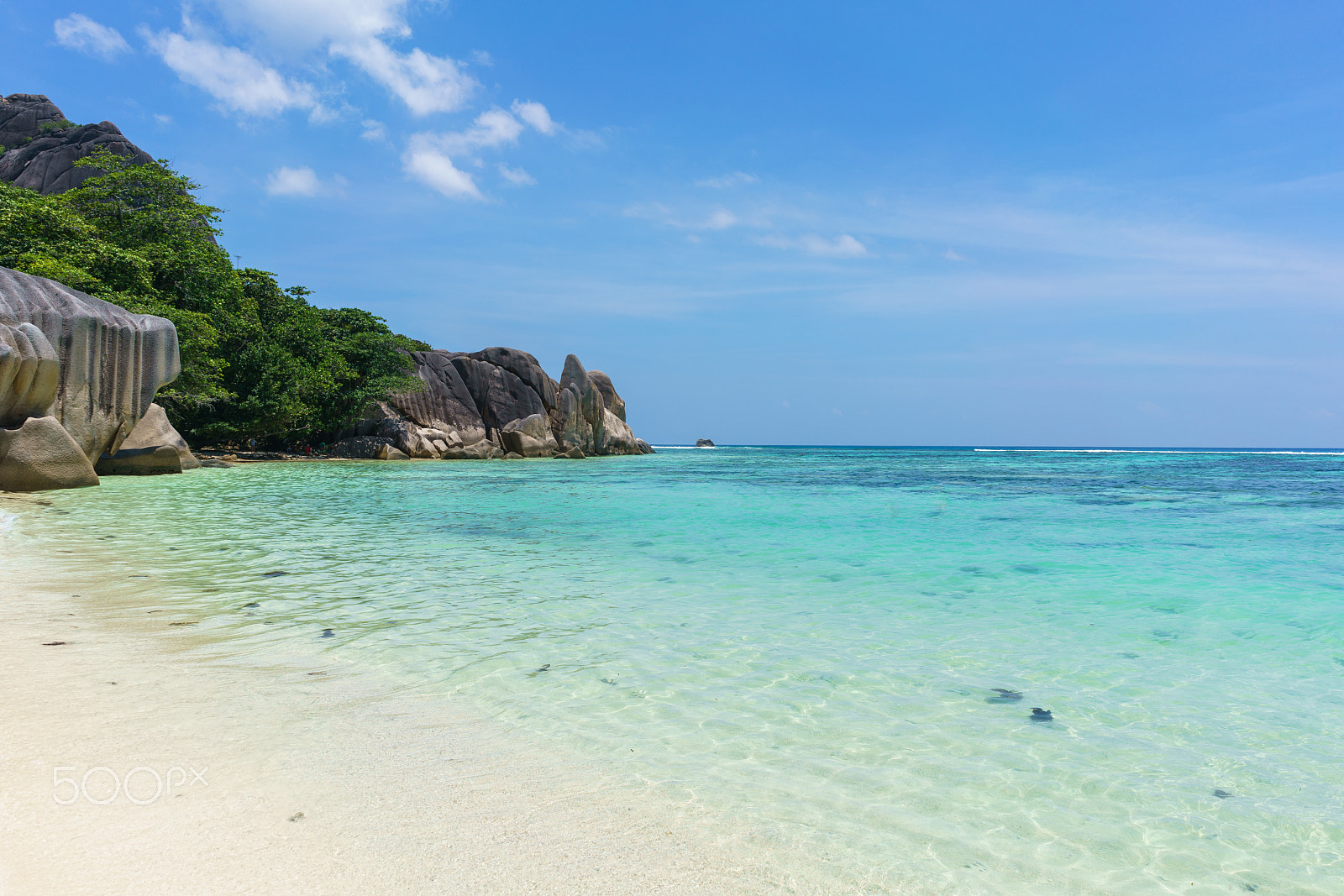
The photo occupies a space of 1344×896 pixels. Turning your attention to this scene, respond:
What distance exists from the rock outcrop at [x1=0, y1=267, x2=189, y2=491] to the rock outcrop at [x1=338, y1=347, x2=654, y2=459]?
1738cm

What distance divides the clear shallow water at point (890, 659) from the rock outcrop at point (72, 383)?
323 centimetres

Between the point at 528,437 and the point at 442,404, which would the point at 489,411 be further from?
the point at 442,404

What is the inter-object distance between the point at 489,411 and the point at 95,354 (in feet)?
89.2

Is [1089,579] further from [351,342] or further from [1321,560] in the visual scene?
[351,342]

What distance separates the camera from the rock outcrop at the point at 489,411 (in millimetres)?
39062

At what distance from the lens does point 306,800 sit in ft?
9.09

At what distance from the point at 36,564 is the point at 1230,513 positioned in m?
21.0

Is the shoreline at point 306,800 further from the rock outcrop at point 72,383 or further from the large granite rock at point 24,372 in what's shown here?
the rock outcrop at point 72,383

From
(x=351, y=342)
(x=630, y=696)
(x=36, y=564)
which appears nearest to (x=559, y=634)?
(x=630, y=696)

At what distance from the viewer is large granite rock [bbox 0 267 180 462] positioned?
53.1ft

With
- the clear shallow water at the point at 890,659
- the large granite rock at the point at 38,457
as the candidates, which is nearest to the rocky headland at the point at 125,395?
the large granite rock at the point at 38,457

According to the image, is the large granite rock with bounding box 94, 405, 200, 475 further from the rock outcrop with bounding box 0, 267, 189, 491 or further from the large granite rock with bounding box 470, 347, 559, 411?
the large granite rock with bounding box 470, 347, 559, 411

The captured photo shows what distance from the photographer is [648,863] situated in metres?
2.44

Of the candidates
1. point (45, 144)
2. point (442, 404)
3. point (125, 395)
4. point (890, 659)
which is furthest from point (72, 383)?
point (45, 144)
